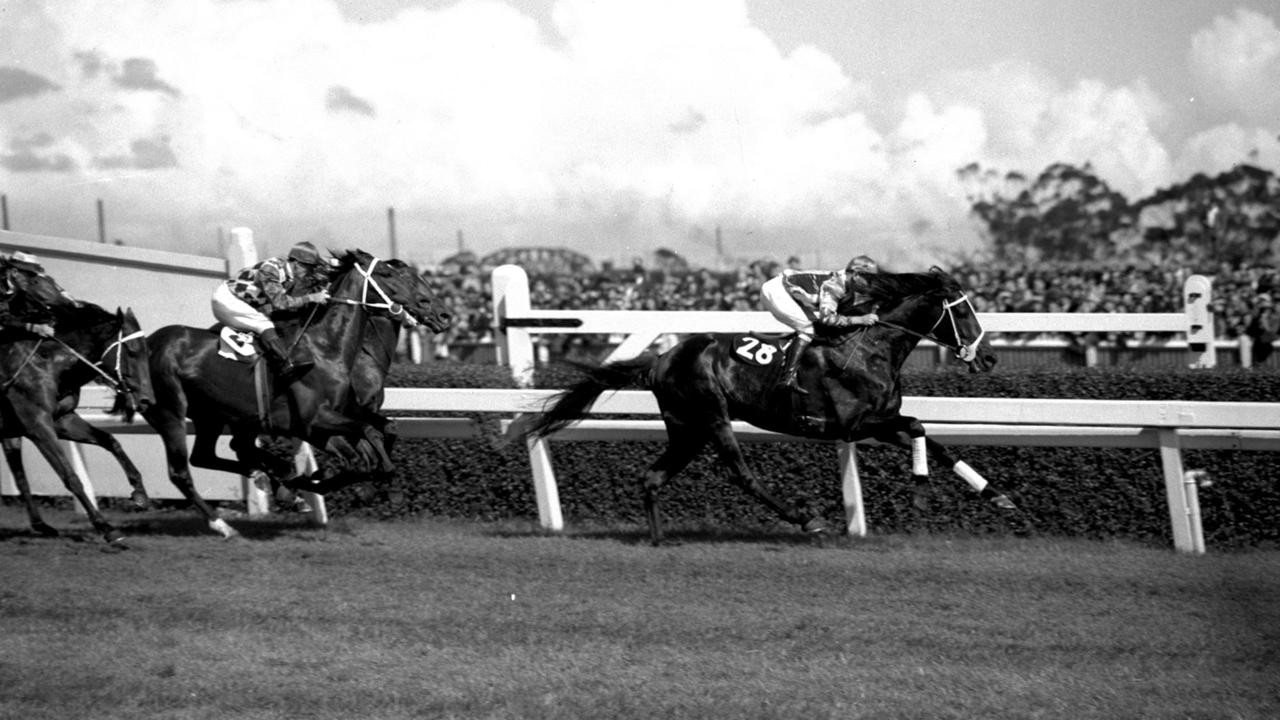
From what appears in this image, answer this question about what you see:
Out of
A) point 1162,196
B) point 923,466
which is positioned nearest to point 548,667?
point 923,466

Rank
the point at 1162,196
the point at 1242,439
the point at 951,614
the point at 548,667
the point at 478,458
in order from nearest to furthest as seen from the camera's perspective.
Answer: the point at 548,667 < the point at 951,614 < the point at 1242,439 < the point at 478,458 < the point at 1162,196

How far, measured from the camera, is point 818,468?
8.43 meters

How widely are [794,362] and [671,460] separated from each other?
0.96 metres

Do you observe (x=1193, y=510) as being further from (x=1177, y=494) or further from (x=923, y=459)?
(x=923, y=459)

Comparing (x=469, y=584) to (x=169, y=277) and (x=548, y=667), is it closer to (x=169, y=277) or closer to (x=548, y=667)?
(x=548, y=667)

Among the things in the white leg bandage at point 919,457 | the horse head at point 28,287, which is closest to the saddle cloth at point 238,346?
the horse head at point 28,287

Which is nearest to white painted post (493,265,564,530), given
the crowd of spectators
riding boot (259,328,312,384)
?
riding boot (259,328,312,384)

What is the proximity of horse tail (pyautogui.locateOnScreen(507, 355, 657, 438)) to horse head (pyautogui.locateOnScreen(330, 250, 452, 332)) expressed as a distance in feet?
3.41

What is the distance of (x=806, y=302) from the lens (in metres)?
8.00

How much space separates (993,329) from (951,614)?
→ 301 centimetres

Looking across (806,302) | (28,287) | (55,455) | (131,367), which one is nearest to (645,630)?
(806,302)

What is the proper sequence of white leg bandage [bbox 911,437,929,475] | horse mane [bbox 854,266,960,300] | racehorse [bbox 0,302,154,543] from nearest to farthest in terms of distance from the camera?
white leg bandage [bbox 911,437,929,475], horse mane [bbox 854,266,960,300], racehorse [bbox 0,302,154,543]

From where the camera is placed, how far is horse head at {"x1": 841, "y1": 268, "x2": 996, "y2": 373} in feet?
26.0

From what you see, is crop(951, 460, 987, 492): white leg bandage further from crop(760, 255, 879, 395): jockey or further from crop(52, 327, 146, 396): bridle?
crop(52, 327, 146, 396): bridle
